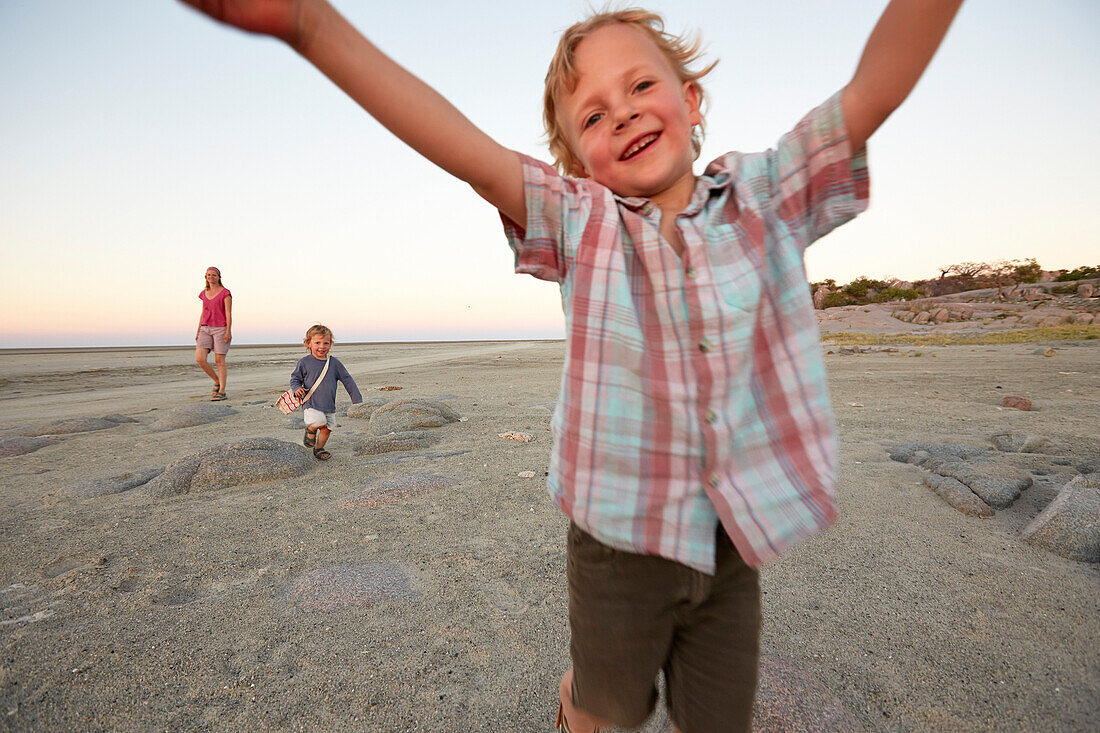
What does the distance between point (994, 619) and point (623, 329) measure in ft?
6.08

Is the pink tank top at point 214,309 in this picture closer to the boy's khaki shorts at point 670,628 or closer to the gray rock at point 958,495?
the boy's khaki shorts at point 670,628

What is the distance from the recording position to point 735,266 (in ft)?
3.64

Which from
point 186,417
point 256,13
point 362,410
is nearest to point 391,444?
point 362,410

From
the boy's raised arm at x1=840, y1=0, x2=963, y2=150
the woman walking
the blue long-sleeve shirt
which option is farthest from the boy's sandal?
the woman walking

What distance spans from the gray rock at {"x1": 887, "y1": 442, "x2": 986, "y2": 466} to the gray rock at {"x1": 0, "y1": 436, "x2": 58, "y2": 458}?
7.10 meters

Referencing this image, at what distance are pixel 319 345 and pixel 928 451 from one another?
5.01 metres

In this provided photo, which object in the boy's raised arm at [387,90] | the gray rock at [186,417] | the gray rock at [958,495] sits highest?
the boy's raised arm at [387,90]

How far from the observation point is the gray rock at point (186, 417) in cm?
578

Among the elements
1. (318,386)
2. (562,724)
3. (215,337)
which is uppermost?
(215,337)

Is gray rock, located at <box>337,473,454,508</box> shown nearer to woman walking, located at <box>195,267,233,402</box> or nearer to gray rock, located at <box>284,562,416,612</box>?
gray rock, located at <box>284,562,416,612</box>

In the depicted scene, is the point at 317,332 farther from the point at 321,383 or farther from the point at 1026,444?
the point at 1026,444

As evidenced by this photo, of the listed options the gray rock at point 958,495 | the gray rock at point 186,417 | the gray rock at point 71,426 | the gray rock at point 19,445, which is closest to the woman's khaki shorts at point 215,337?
the gray rock at point 186,417

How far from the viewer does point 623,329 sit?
1.10m

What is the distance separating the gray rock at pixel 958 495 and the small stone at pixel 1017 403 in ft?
9.43
